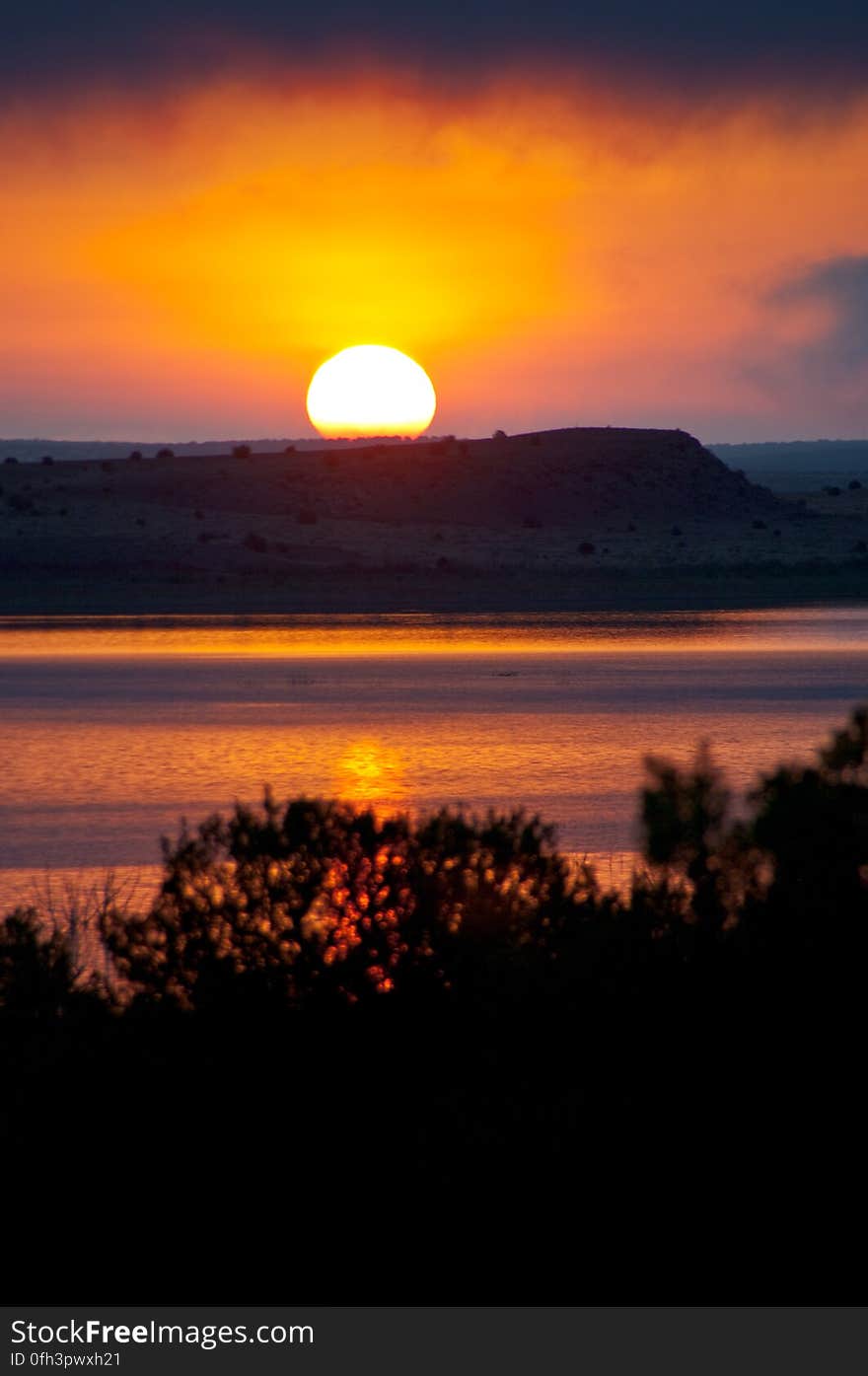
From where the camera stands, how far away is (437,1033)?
6.87m

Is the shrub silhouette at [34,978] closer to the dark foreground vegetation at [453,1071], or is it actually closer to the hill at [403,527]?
the dark foreground vegetation at [453,1071]

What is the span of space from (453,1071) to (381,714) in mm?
19053

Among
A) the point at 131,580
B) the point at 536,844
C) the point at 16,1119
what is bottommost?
the point at 16,1119

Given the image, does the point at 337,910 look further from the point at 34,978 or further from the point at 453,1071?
the point at 34,978

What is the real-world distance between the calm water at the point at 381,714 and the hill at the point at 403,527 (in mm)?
8366

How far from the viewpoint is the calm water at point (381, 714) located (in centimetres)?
1736

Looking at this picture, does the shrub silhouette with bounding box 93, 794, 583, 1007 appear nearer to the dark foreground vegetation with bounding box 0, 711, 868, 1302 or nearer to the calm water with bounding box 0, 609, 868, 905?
the dark foreground vegetation with bounding box 0, 711, 868, 1302

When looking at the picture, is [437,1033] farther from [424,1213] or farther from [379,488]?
[379,488]

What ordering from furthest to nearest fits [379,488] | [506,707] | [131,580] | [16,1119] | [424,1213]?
1. [379,488]
2. [131,580]
3. [506,707]
4. [16,1119]
5. [424,1213]

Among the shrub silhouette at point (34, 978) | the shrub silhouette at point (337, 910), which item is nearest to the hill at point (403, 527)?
the shrub silhouette at point (34, 978)

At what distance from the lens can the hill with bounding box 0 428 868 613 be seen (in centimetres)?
5106
